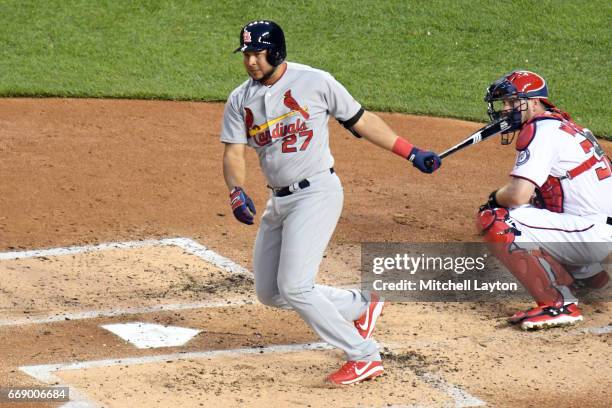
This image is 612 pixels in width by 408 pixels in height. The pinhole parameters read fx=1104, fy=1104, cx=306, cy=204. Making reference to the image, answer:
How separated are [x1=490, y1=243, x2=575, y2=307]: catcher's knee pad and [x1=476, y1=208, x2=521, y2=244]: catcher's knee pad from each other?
51 millimetres

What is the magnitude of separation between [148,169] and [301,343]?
4.18 m

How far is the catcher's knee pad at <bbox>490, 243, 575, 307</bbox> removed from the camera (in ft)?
25.8

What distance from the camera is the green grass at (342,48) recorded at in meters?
14.0

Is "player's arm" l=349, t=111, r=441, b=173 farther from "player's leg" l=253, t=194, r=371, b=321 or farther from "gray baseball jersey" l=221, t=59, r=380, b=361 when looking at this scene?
"player's leg" l=253, t=194, r=371, b=321

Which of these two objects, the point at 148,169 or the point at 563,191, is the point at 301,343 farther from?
the point at 148,169

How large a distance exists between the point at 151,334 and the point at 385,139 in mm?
2126

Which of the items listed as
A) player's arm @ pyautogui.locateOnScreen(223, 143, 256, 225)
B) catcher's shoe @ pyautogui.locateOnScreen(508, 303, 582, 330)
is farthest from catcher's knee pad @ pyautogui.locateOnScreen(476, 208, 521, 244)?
player's arm @ pyautogui.locateOnScreen(223, 143, 256, 225)

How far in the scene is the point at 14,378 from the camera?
22.2 ft

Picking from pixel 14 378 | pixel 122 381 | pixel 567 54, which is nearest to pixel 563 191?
pixel 122 381

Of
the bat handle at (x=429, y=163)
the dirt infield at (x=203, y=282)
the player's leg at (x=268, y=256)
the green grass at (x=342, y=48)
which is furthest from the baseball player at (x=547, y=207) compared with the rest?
the green grass at (x=342, y=48)

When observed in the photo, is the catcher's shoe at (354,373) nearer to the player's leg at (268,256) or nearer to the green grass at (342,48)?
the player's leg at (268,256)

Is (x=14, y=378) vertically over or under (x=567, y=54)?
under

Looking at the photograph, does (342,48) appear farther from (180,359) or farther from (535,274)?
(180,359)

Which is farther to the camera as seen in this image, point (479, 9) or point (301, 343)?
point (479, 9)
